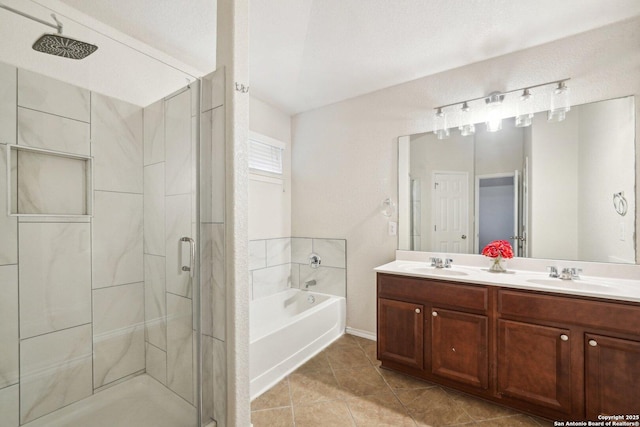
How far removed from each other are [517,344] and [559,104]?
176 centimetres

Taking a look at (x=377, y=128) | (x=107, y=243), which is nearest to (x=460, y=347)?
(x=377, y=128)

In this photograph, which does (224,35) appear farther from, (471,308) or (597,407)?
(597,407)

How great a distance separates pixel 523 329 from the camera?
1716 millimetres

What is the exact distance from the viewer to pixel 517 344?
5.68 feet

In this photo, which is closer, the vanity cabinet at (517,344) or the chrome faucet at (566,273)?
the vanity cabinet at (517,344)

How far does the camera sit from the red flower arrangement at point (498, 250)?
6.79ft

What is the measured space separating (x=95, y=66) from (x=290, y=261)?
2.54 metres

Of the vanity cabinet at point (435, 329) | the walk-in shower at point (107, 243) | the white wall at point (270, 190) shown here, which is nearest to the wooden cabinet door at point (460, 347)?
the vanity cabinet at point (435, 329)

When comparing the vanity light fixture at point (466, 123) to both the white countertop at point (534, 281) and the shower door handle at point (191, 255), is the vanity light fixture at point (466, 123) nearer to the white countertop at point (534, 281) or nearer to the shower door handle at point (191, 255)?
the white countertop at point (534, 281)

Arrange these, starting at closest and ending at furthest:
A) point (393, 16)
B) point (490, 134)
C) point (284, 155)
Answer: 1. point (393, 16)
2. point (490, 134)
3. point (284, 155)

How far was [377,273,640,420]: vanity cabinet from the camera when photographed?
1485 millimetres

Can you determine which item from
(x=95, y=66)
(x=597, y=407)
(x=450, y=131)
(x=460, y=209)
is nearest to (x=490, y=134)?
(x=450, y=131)

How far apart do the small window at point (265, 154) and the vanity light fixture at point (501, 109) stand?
1742mm

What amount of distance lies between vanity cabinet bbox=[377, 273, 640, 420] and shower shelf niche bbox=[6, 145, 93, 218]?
2.04 metres
